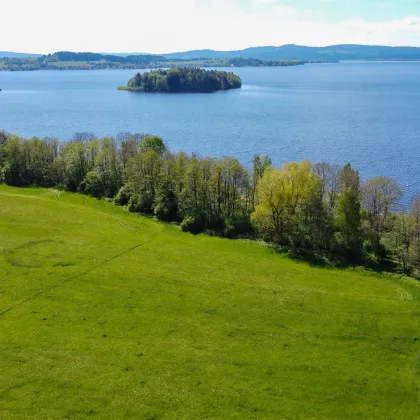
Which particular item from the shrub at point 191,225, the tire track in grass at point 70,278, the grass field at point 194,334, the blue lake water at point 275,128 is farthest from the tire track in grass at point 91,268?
the blue lake water at point 275,128

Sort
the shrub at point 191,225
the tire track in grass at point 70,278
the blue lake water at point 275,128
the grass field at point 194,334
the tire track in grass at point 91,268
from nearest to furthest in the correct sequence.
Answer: the grass field at point 194,334 → the tire track in grass at point 70,278 → the tire track in grass at point 91,268 → the shrub at point 191,225 → the blue lake water at point 275,128

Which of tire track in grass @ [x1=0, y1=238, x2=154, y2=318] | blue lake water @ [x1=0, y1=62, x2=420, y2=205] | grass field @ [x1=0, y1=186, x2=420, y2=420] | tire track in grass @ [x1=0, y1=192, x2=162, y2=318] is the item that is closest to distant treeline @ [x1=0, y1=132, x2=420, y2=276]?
grass field @ [x1=0, y1=186, x2=420, y2=420]

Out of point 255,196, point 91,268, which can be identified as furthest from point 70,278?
point 255,196

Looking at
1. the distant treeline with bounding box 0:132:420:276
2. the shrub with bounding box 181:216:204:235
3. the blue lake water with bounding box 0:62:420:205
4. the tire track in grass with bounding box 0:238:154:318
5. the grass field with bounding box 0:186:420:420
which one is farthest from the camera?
the blue lake water with bounding box 0:62:420:205

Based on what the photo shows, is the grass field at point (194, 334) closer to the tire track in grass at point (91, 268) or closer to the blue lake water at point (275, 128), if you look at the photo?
the tire track in grass at point (91, 268)

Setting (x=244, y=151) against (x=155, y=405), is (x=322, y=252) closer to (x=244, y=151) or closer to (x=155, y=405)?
(x=155, y=405)

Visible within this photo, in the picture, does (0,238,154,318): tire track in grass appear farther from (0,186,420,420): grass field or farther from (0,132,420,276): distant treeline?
(0,132,420,276): distant treeline

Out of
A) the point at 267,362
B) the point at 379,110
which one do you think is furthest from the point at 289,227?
the point at 379,110
